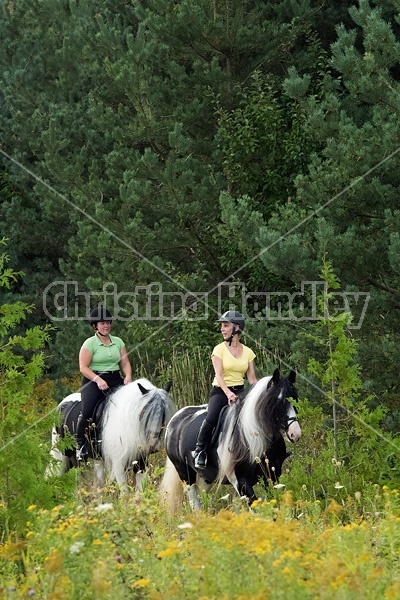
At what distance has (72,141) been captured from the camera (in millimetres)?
21281

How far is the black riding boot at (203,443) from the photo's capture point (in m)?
9.13

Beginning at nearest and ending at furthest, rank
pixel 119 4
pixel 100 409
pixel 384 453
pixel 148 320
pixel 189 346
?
pixel 384 453 < pixel 100 409 < pixel 189 346 < pixel 148 320 < pixel 119 4

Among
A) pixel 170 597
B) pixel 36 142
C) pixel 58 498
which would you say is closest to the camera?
pixel 170 597

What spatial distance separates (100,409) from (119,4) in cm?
1115

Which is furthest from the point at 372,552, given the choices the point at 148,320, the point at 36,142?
the point at 36,142

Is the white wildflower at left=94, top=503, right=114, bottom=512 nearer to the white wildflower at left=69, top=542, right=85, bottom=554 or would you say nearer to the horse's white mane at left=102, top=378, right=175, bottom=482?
the white wildflower at left=69, top=542, right=85, bottom=554

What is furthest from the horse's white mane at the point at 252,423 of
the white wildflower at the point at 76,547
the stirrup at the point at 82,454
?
the white wildflower at the point at 76,547

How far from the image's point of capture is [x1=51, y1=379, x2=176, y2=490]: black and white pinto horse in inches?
382

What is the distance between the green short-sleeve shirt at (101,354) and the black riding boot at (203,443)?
141 centimetres

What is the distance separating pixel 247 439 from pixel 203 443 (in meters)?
0.58

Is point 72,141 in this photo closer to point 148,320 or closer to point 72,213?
point 72,213

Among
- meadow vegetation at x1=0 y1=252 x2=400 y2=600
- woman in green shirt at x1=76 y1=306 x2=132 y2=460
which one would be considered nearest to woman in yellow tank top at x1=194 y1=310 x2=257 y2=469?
woman in green shirt at x1=76 y1=306 x2=132 y2=460

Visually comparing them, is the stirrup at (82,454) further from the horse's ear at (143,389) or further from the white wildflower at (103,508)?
the white wildflower at (103,508)

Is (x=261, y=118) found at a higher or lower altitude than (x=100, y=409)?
higher
